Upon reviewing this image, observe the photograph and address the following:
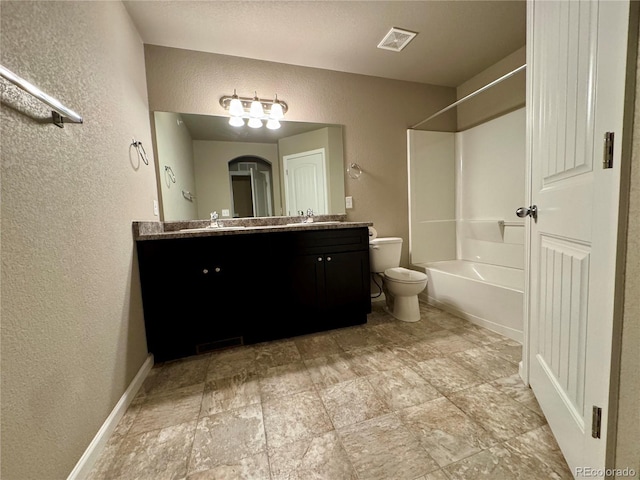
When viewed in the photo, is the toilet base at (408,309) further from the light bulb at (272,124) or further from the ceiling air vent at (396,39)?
the ceiling air vent at (396,39)

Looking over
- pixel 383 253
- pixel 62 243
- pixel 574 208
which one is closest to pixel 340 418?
pixel 574 208

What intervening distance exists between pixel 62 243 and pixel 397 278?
2014mm

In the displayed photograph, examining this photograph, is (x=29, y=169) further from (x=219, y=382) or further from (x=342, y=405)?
(x=342, y=405)

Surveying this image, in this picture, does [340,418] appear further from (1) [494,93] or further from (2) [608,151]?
(1) [494,93]

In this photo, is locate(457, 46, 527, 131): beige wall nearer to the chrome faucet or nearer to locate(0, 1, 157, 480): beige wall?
the chrome faucet

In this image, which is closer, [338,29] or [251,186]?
[338,29]

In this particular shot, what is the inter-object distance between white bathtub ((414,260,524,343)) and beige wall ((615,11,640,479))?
130 centimetres

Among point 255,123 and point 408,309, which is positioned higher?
point 255,123

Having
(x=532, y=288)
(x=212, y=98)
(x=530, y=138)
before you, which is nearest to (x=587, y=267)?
(x=532, y=288)

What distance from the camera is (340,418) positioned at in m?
1.15

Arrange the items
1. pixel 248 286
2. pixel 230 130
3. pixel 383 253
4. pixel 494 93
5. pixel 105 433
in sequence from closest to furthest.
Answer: pixel 105 433, pixel 248 286, pixel 230 130, pixel 383 253, pixel 494 93

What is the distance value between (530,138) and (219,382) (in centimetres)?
202

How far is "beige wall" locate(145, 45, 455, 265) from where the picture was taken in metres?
2.07

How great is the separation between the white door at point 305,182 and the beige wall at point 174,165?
816mm
